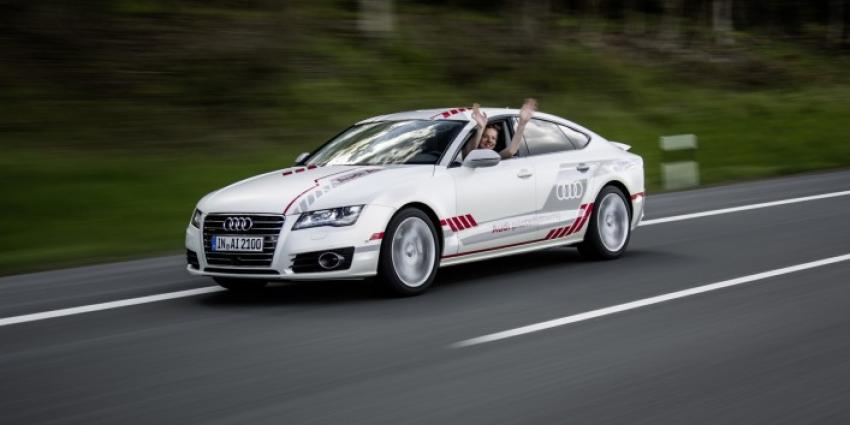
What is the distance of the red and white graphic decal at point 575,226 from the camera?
1011cm

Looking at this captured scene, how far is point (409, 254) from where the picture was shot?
8.67m

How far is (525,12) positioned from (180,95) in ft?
47.6

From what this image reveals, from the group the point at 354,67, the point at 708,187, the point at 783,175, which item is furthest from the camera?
the point at 354,67

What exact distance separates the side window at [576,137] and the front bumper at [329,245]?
9.21ft

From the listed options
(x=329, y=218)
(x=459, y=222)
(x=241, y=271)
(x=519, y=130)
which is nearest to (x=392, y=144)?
(x=459, y=222)

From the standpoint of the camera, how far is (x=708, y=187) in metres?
18.9

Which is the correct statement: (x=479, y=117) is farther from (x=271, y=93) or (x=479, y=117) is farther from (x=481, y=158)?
(x=271, y=93)

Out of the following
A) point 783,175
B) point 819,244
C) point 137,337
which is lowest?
point 783,175

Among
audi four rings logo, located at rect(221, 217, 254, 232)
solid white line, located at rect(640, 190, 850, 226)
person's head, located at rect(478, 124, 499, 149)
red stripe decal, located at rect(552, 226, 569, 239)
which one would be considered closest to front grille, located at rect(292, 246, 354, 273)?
audi four rings logo, located at rect(221, 217, 254, 232)

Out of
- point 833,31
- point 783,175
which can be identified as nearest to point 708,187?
point 783,175

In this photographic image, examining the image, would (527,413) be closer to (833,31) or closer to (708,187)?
(708,187)

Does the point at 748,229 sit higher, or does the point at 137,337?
the point at 137,337

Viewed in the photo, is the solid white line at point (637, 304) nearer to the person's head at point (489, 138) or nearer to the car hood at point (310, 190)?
the car hood at point (310, 190)

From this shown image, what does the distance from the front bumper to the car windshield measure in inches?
38.9
